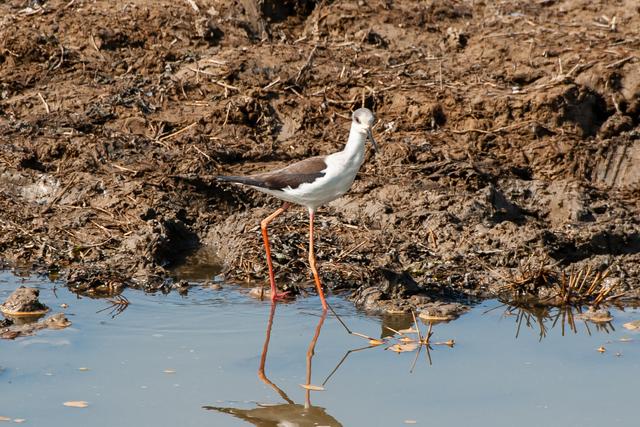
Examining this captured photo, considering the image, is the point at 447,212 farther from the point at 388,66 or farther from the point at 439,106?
the point at 388,66

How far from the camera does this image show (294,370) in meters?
6.47

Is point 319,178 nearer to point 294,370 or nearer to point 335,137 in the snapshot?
point 294,370

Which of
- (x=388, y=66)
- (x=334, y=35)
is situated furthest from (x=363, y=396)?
(x=334, y=35)

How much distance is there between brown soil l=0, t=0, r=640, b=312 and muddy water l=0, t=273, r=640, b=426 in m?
0.67

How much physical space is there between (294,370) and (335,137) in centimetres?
395

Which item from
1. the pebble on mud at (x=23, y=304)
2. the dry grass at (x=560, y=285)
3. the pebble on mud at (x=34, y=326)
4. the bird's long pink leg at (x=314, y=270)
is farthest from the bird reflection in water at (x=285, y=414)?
the dry grass at (x=560, y=285)

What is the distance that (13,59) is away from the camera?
1066 centimetres

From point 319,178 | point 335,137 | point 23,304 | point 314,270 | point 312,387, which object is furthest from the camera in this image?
point 335,137

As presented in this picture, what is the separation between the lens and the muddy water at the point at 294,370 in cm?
575

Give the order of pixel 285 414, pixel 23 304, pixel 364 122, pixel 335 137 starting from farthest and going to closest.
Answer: pixel 335 137 < pixel 364 122 < pixel 23 304 < pixel 285 414

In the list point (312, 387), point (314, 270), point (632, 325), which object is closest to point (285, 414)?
point (312, 387)

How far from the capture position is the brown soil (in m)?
8.42

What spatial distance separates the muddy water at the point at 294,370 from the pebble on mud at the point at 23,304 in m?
0.23

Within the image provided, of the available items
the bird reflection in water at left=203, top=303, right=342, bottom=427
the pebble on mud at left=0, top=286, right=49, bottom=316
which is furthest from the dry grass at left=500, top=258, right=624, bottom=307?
the pebble on mud at left=0, top=286, right=49, bottom=316
